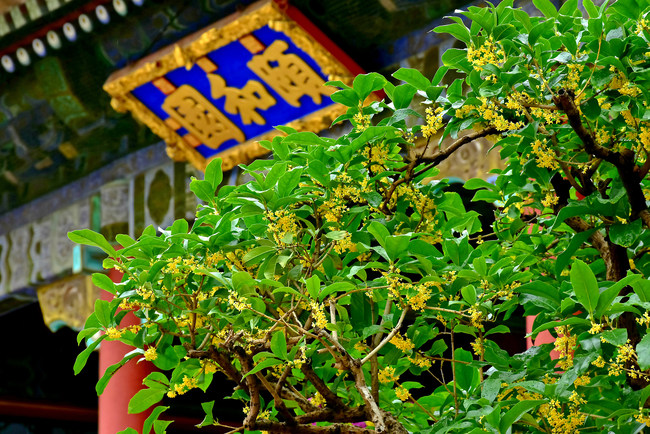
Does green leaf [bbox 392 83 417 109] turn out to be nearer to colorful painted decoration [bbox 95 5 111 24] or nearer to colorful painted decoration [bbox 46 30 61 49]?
colorful painted decoration [bbox 95 5 111 24]

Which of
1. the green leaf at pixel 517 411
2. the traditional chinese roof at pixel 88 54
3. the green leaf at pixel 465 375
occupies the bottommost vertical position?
the green leaf at pixel 465 375

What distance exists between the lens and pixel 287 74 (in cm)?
290

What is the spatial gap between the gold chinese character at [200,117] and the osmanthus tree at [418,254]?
210 cm

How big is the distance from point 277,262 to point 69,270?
2962 mm

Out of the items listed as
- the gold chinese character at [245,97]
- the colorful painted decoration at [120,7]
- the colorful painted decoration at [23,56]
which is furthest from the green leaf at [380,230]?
the colorful painted decoration at [23,56]

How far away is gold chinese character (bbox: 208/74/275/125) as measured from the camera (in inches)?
118

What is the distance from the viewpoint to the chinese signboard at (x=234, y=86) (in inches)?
110


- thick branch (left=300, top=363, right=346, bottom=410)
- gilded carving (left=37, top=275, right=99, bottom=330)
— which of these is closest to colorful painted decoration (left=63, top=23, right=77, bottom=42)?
gilded carving (left=37, top=275, right=99, bottom=330)

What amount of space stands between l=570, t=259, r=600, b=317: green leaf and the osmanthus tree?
0.17ft

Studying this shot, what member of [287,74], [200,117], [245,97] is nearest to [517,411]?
[287,74]

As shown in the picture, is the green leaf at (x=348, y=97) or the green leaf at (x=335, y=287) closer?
the green leaf at (x=335, y=287)

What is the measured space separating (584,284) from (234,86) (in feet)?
7.87

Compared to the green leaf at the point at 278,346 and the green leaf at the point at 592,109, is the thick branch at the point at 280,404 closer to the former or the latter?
the green leaf at the point at 278,346

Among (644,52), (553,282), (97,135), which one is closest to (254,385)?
(553,282)
